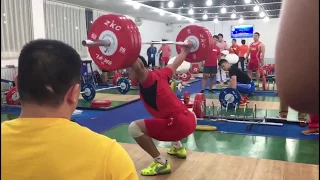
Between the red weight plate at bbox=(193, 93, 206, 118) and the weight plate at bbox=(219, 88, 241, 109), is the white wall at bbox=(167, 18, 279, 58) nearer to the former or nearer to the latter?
the weight plate at bbox=(219, 88, 241, 109)

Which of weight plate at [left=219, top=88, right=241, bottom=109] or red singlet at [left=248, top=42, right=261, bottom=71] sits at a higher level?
red singlet at [left=248, top=42, right=261, bottom=71]

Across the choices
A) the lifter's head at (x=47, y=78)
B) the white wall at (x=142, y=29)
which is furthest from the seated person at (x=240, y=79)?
the lifter's head at (x=47, y=78)

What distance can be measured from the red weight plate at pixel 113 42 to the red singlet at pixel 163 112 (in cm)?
39

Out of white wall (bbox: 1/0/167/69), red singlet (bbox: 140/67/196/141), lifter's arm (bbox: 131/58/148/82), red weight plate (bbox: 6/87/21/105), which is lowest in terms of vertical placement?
red weight plate (bbox: 6/87/21/105)

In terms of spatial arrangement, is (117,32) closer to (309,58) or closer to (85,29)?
(309,58)

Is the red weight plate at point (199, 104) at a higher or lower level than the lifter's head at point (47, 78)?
lower

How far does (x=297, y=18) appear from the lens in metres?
0.32

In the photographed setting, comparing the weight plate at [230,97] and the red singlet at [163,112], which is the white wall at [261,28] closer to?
the weight plate at [230,97]

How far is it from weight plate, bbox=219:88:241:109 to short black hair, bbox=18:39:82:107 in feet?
12.7

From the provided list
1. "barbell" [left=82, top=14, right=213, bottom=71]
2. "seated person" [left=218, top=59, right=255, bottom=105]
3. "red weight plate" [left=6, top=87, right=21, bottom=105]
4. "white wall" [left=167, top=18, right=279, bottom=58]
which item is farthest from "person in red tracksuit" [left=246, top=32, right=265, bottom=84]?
"white wall" [left=167, top=18, right=279, bottom=58]

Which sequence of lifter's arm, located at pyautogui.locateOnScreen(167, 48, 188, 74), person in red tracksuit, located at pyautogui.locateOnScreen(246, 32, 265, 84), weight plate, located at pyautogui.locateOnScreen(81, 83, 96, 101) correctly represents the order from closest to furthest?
lifter's arm, located at pyautogui.locateOnScreen(167, 48, 188, 74) < weight plate, located at pyautogui.locateOnScreen(81, 83, 96, 101) < person in red tracksuit, located at pyautogui.locateOnScreen(246, 32, 265, 84)

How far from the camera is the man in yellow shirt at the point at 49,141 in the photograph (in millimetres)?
728

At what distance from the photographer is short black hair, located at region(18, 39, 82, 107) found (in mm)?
723

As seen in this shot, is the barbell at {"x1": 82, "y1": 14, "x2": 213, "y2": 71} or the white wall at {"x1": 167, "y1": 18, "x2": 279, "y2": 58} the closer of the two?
the barbell at {"x1": 82, "y1": 14, "x2": 213, "y2": 71}
